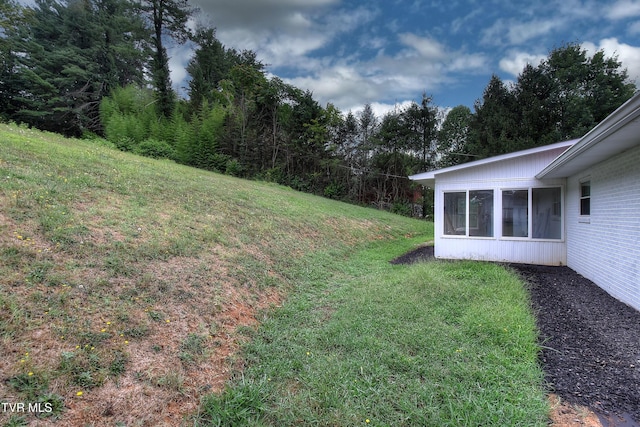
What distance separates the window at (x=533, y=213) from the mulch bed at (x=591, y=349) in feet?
6.86

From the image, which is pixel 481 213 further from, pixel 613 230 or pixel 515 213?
pixel 613 230

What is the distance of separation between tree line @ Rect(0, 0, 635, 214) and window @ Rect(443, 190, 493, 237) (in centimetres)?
1101

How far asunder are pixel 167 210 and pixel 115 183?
1163 mm

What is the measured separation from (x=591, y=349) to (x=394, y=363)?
1.95m

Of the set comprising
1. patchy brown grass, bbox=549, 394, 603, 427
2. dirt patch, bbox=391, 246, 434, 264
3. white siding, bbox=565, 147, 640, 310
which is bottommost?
patchy brown grass, bbox=549, 394, 603, 427

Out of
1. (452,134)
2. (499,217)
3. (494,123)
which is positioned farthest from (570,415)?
(452,134)

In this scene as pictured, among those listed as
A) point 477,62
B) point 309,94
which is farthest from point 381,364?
point 309,94

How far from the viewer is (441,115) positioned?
2062 cm

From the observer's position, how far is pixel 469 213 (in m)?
7.26

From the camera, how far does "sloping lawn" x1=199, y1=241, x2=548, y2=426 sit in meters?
2.01

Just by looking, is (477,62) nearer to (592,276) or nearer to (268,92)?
(592,276)

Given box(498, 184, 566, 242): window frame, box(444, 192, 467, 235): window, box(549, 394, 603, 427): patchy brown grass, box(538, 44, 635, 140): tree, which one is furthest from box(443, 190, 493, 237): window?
box(538, 44, 635, 140): tree

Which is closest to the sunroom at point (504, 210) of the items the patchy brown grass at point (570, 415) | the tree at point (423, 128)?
the patchy brown grass at point (570, 415)

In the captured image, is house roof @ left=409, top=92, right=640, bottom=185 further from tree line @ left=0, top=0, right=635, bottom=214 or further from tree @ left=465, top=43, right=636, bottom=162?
tree line @ left=0, top=0, right=635, bottom=214
